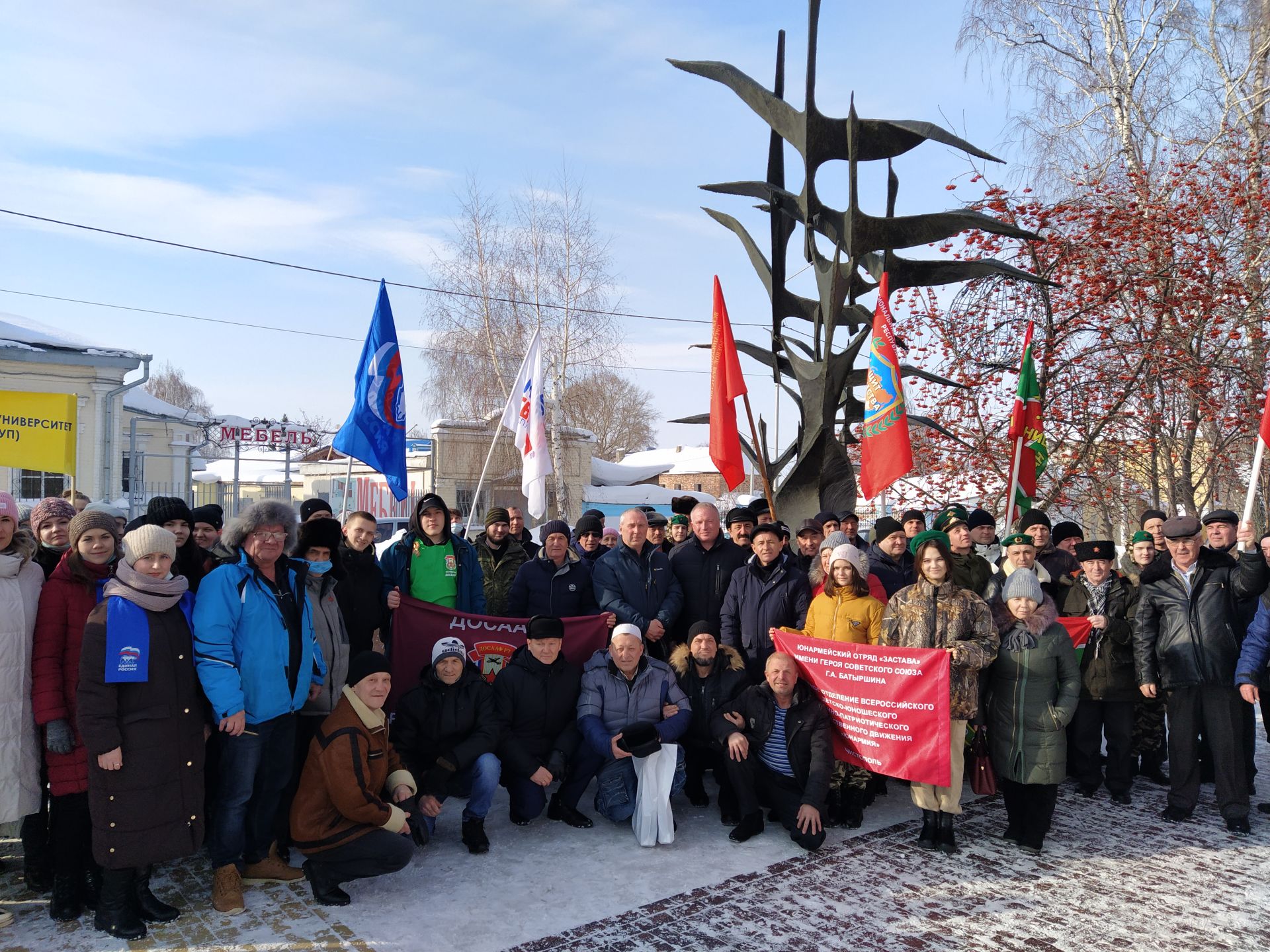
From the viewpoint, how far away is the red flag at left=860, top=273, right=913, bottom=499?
289 inches

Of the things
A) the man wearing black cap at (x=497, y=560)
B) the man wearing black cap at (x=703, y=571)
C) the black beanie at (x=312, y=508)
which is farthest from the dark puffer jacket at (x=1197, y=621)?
the black beanie at (x=312, y=508)

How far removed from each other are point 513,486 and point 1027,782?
28652 mm

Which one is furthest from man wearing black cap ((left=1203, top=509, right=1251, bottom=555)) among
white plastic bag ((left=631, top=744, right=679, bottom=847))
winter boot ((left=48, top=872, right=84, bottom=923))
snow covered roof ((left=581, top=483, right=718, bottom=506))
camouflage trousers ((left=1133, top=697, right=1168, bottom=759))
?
snow covered roof ((left=581, top=483, right=718, bottom=506))

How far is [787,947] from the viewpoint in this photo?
3.93 m

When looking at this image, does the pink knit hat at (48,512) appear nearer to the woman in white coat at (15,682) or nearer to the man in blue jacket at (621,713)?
the woman in white coat at (15,682)

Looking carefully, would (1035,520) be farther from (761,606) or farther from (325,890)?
(325,890)

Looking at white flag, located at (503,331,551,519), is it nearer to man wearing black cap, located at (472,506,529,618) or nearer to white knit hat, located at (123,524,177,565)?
man wearing black cap, located at (472,506,529,618)

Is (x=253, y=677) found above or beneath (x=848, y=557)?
beneath

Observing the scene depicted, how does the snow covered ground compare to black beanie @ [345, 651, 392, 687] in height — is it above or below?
below

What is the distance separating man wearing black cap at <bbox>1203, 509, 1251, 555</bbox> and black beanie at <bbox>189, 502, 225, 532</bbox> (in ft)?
20.1

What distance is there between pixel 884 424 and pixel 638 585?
2.47 meters

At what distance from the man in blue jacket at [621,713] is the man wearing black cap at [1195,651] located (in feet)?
9.53

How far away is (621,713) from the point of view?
5.62 m

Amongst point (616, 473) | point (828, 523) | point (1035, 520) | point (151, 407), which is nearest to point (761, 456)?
point (828, 523)
